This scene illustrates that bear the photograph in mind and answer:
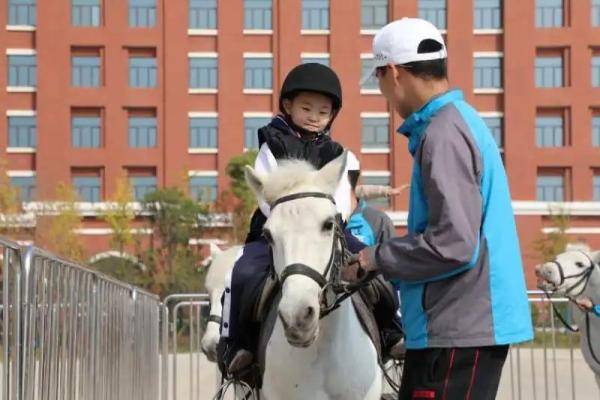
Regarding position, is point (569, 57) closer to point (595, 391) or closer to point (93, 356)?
point (595, 391)

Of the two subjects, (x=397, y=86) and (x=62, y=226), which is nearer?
(x=397, y=86)

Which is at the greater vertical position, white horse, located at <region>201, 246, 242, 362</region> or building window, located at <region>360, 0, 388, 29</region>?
building window, located at <region>360, 0, 388, 29</region>

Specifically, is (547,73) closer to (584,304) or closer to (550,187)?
(550,187)

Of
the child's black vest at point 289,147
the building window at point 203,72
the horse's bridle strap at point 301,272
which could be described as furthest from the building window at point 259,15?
the horse's bridle strap at point 301,272

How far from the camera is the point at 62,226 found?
50312 mm

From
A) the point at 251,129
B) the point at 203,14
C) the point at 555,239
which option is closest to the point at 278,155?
the point at 555,239

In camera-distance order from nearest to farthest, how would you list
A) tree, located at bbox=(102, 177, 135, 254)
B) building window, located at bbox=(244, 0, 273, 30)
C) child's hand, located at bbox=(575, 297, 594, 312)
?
child's hand, located at bbox=(575, 297, 594, 312) → tree, located at bbox=(102, 177, 135, 254) → building window, located at bbox=(244, 0, 273, 30)

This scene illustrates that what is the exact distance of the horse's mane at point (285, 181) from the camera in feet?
16.5

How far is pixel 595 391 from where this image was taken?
48.6ft

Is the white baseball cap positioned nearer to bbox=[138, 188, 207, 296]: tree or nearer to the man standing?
the man standing

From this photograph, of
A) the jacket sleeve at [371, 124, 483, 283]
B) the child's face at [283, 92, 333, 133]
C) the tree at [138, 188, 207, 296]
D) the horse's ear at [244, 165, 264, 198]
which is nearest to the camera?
the jacket sleeve at [371, 124, 483, 283]

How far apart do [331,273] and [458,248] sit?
3.64ft

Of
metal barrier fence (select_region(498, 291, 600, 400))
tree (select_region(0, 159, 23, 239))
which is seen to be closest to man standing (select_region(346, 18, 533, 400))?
metal barrier fence (select_region(498, 291, 600, 400))

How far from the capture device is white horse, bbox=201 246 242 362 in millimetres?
9719
